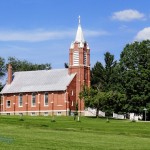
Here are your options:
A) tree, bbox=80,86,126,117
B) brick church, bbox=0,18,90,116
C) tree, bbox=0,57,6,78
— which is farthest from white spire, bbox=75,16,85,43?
tree, bbox=0,57,6,78

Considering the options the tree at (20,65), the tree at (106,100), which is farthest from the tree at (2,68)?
the tree at (106,100)

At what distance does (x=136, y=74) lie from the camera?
86.0 m

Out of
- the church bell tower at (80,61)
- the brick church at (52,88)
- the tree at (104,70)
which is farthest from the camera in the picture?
the tree at (104,70)

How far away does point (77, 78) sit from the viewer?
99.9 metres

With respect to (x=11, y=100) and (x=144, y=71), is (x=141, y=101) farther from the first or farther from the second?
(x=11, y=100)

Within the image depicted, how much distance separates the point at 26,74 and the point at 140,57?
30.2 metres

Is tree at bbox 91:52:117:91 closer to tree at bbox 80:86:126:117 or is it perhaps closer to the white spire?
the white spire

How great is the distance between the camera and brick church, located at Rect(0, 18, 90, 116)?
98.4 meters

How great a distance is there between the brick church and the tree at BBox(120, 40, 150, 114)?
13.3 meters

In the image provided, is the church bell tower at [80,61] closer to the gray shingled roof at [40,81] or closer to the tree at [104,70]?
the gray shingled roof at [40,81]

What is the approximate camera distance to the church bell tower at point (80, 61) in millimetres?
99438

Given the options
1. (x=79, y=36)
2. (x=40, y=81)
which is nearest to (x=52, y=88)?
(x=40, y=81)

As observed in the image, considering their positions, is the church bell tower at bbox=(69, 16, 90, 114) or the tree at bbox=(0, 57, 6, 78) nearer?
the church bell tower at bbox=(69, 16, 90, 114)

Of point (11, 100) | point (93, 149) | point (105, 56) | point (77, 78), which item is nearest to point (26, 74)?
point (11, 100)
